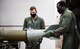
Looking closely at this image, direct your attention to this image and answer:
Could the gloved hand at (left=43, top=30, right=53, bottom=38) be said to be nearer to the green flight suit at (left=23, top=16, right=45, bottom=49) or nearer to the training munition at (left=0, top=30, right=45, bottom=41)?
the training munition at (left=0, top=30, right=45, bottom=41)

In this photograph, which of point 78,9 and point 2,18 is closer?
point 2,18

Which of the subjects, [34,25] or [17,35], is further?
[34,25]

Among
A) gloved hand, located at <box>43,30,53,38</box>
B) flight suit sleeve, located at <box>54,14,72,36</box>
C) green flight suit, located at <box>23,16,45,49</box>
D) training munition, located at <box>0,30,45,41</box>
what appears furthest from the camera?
green flight suit, located at <box>23,16,45,49</box>

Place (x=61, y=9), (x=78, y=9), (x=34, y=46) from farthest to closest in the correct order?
(x=78, y=9), (x=34, y=46), (x=61, y=9)

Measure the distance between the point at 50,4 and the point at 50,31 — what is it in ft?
10.7

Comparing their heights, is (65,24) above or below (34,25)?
above

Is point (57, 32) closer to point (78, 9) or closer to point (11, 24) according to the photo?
point (11, 24)

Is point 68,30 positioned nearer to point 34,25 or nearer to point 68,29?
point 68,29

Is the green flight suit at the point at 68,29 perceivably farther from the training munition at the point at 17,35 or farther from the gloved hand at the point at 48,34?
the training munition at the point at 17,35

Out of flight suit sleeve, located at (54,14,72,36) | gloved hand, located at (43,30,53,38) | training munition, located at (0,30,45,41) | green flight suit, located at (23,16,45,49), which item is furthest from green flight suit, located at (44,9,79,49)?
green flight suit, located at (23,16,45,49)

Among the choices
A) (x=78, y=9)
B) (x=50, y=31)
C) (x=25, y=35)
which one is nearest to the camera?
(x=25, y=35)

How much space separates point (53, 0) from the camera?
20.4 ft

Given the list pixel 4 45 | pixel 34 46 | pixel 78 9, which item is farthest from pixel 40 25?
pixel 78 9

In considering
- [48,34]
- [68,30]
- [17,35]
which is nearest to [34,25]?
[68,30]
